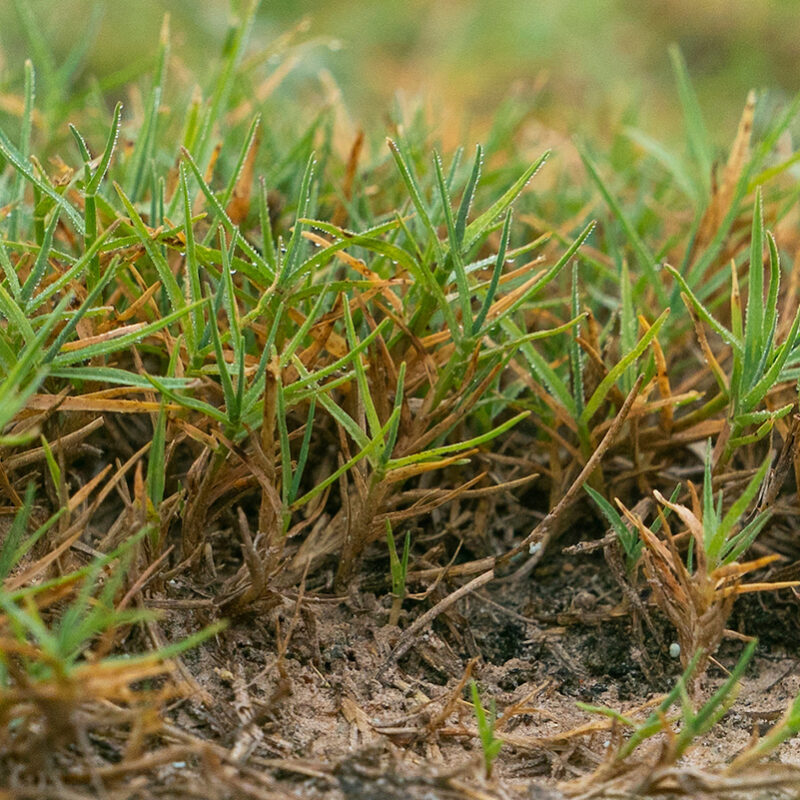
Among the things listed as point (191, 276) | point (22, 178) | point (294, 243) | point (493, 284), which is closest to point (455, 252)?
point (493, 284)

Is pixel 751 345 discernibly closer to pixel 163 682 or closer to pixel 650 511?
pixel 650 511

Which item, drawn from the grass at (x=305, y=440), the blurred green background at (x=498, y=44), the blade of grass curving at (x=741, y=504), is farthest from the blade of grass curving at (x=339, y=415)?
the blurred green background at (x=498, y=44)

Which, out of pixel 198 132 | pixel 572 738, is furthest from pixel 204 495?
pixel 198 132

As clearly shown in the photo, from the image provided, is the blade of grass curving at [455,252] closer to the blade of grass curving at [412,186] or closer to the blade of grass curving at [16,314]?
the blade of grass curving at [412,186]

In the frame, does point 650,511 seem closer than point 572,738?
No

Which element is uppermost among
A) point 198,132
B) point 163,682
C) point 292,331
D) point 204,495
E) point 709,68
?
point 709,68

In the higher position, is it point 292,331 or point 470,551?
point 292,331
